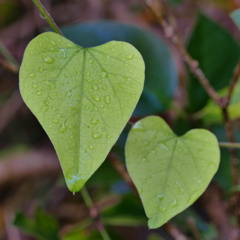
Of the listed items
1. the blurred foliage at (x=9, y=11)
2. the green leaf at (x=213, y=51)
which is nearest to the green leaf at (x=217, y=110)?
the green leaf at (x=213, y=51)

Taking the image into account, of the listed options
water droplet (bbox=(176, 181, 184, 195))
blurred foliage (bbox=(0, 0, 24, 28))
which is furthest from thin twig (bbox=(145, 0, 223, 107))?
blurred foliage (bbox=(0, 0, 24, 28))

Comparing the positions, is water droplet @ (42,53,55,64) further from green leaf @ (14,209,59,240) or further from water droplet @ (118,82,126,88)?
green leaf @ (14,209,59,240)

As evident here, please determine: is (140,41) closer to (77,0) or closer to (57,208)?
(57,208)

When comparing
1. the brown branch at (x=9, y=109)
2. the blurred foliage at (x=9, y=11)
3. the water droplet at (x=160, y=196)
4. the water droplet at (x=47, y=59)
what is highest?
the water droplet at (x=47, y=59)

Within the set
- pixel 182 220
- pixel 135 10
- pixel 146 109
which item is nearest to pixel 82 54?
pixel 146 109

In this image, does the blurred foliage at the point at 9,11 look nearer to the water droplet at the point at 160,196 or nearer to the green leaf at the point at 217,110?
the green leaf at the point at 217,110

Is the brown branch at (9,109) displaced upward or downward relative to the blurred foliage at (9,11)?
downward

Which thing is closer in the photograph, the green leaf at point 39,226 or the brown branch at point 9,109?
the green leaf at point 39,226
